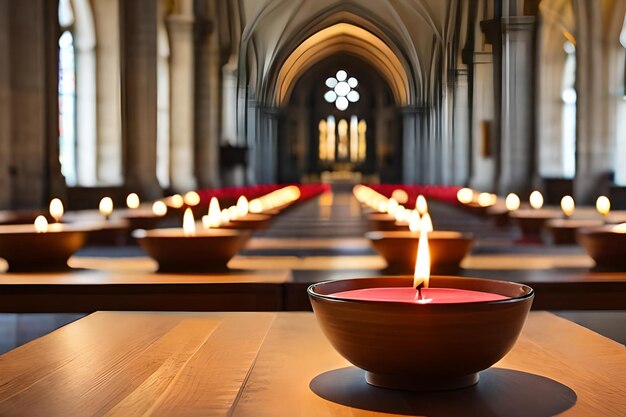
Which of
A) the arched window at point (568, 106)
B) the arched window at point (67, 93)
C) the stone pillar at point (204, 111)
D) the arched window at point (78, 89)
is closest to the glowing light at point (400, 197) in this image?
the arched window at point (78, 89)

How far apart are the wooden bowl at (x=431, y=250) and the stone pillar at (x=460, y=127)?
26.0 meters

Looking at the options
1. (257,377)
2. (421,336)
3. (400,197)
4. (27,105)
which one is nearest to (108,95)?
(27,105)

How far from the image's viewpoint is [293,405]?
53.4 inches

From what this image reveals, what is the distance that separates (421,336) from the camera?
1342 millimetres

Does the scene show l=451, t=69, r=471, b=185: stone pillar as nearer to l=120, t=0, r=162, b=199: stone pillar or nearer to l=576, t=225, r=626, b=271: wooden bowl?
l=120, t=0, r=162, b=199: stone pillar

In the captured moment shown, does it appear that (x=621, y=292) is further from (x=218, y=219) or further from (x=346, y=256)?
(x=218, y=219)

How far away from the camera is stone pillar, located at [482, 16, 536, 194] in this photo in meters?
19.0

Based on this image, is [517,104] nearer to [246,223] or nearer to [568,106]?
[568,106]

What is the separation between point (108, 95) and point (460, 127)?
1738 centimetres

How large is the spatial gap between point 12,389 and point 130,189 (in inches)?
531

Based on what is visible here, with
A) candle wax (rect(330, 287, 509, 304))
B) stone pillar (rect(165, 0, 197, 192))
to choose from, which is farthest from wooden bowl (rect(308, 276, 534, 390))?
stone pillar (rect(165, 0, 197, 192))

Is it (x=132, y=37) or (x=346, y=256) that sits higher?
(x=132, y=37)

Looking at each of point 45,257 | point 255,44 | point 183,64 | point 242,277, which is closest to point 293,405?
point 242,277

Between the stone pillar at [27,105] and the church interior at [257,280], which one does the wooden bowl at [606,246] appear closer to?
the church interior at [257,280]
